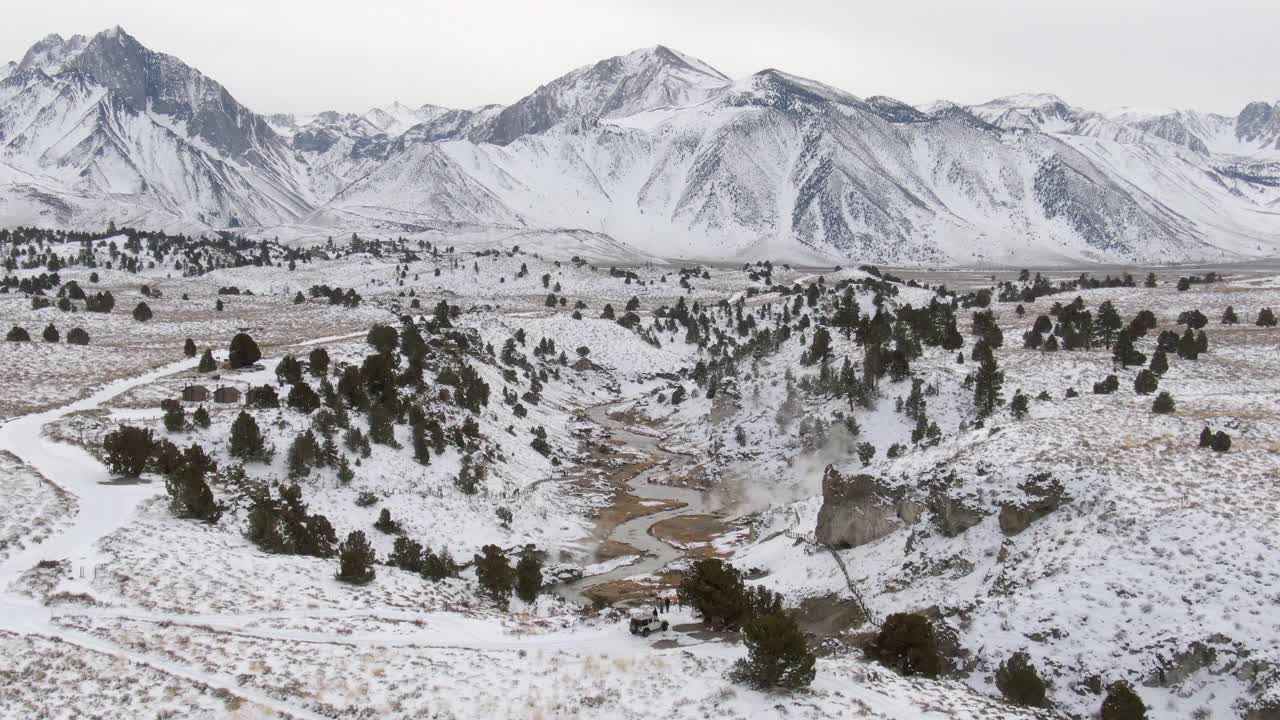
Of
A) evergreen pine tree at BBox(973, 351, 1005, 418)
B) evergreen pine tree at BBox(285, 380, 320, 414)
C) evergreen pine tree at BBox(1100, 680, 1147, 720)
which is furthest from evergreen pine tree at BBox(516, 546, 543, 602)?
evergreen pine tree at BBox(973, 351, 1005, 418)

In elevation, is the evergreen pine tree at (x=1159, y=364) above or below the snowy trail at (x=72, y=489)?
above

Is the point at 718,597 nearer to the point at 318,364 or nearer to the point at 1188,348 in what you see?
the point at 318,364

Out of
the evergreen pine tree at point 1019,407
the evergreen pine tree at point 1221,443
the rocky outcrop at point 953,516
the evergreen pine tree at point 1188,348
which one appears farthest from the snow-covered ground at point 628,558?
the evergreen pine tree at point 1019,407

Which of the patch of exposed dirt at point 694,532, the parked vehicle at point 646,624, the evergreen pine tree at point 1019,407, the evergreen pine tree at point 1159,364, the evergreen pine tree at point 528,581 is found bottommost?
the patch of exposed dirt at point 694,532

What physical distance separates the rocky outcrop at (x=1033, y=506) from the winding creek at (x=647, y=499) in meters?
17.2

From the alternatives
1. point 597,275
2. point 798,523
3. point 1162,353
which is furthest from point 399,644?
point 597,275

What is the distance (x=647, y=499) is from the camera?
5356 cm

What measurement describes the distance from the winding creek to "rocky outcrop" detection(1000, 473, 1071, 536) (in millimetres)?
17191

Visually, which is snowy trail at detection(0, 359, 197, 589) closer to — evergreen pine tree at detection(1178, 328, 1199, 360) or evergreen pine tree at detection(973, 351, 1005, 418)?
evergreen pine tree at detection(973, 351, 1005, 418)

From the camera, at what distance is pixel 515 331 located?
3787 inches

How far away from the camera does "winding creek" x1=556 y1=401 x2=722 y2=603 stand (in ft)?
130

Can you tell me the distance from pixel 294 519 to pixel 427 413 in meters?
19.1

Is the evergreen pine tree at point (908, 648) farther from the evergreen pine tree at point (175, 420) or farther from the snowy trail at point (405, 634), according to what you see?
the evergreen pine tree at point (175, 420)

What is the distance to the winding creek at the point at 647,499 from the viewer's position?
39750 millimetres
